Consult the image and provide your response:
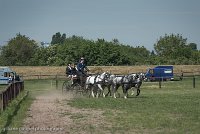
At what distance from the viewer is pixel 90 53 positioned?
91250 mm

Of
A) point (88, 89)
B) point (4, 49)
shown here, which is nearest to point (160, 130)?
point (88, 89)

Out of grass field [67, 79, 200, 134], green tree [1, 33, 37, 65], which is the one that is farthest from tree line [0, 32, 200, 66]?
grass field [67, 79, 200, 134]

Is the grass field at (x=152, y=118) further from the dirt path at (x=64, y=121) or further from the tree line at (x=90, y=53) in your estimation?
the tree line at (x=90, y=53)

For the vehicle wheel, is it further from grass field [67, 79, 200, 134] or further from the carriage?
grass field [67, 79, 200, 134]

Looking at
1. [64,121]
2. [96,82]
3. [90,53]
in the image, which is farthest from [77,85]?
[90,53]

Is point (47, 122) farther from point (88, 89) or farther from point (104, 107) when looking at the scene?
point (88, 89)

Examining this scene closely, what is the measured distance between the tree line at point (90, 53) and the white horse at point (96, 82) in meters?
49.4

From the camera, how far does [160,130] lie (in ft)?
44.9

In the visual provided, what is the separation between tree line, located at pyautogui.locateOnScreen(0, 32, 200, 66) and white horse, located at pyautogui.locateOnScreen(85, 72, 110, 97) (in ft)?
162

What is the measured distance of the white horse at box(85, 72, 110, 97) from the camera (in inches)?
1155

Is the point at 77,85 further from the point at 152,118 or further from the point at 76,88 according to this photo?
the point at 152,118

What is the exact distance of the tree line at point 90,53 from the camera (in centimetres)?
9162

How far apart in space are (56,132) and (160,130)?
2.72 metres

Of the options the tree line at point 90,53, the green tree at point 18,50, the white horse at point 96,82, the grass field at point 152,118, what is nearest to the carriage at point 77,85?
the white horse at point 96,82
